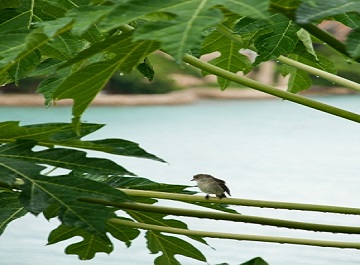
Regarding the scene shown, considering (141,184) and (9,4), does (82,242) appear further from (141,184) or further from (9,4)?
(9,4)

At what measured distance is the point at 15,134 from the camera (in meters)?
0.61

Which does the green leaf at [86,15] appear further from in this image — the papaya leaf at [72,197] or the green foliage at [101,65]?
the papaya leaf at [72,197]

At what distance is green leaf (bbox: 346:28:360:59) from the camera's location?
0.45m

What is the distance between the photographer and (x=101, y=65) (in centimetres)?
53

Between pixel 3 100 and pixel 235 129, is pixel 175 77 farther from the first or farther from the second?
pixel 3 100

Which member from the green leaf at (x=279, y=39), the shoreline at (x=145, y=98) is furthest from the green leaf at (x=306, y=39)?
the shoreline at (x=145, y=98)

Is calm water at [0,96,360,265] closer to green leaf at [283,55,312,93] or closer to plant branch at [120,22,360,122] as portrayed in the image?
green leaf at [283,55,312,93]

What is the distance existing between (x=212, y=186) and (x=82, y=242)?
16 cm

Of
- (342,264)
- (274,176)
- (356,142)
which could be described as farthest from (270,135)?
(342,264)

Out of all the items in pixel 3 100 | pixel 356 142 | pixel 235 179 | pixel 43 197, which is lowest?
pixel 43 197

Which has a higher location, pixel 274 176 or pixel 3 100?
pixel 3 100

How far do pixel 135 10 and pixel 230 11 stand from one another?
0.17ft

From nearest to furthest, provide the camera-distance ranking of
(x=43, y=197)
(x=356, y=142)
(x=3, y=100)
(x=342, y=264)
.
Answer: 1. (x=43, y=197)
2. (x=342, y=264)
3. (x=356, y=142)
4. (x=3, y=100)

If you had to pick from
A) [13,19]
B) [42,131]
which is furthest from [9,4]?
[42,131]
